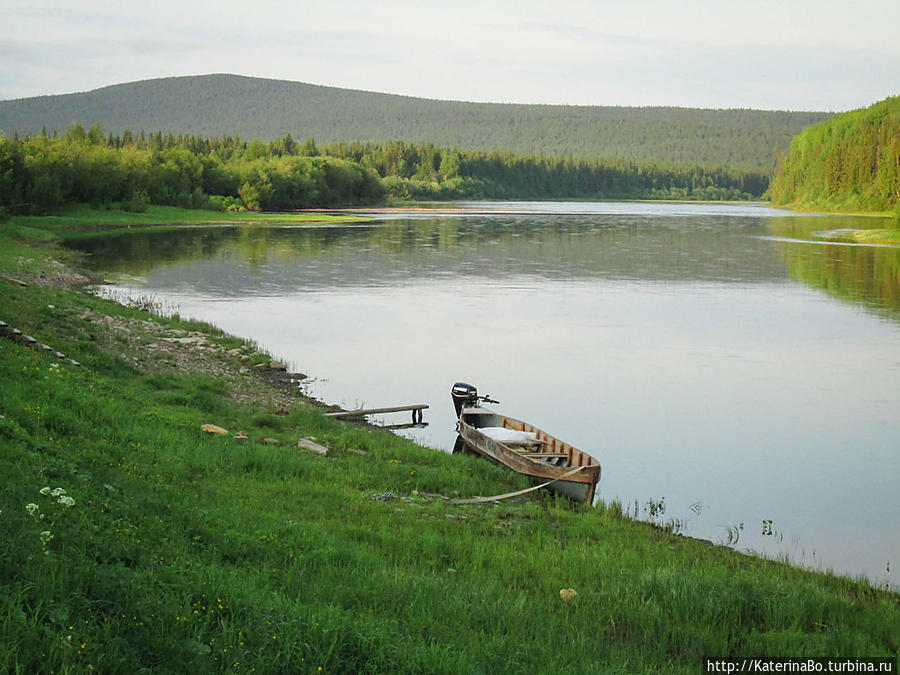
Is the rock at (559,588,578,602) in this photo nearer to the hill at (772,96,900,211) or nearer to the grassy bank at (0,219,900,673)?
the grassy bank at (0,219,900,673)

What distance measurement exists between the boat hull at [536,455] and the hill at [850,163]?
11132 cm

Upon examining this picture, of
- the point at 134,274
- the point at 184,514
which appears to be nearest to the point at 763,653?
the point at 184,514

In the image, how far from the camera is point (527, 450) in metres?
15.5

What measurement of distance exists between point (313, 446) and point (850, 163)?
145m

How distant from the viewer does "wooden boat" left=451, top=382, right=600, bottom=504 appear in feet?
44.2

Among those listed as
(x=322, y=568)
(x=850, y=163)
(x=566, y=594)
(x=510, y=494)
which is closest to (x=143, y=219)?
(x=510, y=494)

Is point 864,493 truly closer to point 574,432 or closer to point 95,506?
point 574,432

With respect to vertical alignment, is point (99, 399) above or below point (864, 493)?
above

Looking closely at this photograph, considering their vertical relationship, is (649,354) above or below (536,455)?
below

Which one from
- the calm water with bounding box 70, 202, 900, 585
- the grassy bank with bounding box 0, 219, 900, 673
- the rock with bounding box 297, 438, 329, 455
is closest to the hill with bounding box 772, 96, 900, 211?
the calm water with bounding box 70, 202, 900, 585


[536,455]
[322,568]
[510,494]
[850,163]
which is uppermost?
[850,163]

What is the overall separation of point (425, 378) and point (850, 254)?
156 feet

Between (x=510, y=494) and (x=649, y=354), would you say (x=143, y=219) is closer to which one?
(x=649, y=354)

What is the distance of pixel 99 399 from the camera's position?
44.2 feet
